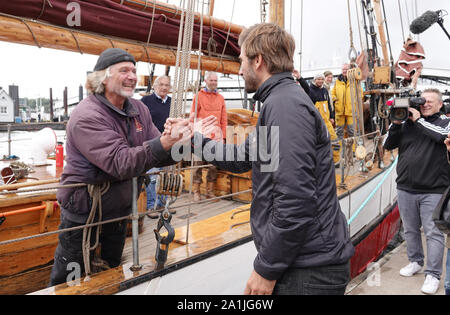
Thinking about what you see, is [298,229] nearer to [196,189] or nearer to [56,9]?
[56,9]

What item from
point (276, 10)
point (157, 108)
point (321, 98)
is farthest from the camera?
point (321, 98)

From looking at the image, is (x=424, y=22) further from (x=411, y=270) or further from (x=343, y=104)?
(x=411, y=270)

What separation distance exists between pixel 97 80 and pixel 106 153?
47 centimetres

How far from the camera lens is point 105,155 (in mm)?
1684

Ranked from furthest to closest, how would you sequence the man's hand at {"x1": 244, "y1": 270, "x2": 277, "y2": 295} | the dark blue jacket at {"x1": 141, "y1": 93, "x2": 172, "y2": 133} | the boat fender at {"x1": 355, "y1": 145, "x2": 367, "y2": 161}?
the boat fender at {"x1": 355, "y1": 145, "x2": 367, "y2": 161}
the dark blue jacket at {"x1": 141, "y1": 93, "x2": 172, "y2": 133}
the man's hand at {"x1": 244, "y1": 270, "x2": 277, "y2": 295}

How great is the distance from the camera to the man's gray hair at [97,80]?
1904 mm

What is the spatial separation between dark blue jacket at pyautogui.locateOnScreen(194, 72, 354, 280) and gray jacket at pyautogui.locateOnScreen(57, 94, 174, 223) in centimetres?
63

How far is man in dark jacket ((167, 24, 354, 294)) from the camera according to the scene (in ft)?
3.98

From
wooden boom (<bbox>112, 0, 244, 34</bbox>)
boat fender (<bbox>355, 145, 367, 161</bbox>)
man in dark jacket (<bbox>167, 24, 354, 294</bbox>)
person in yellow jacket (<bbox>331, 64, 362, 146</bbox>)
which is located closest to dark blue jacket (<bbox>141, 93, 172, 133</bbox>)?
wooden boom (<bbox>112, 0, 244, 34</bbox>)

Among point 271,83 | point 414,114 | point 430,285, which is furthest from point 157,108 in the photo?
point 430,285

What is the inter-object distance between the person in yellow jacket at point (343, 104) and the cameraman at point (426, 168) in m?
3.30

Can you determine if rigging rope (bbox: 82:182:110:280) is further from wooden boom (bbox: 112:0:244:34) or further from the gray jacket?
wooden boom (bbox: 112:0:244:34)
